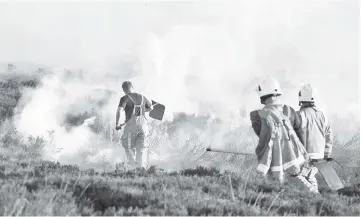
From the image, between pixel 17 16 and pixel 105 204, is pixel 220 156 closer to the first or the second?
pixel 17 16

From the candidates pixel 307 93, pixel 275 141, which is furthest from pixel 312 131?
pixel 275 141

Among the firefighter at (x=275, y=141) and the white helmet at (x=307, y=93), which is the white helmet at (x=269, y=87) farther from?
the white helmet at (x=307, y=93)

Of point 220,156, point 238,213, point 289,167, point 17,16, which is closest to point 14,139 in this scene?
point 17,16

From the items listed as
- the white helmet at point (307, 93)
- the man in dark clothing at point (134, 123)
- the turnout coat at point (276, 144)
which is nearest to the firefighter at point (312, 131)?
the white helmet at point (307, 93)

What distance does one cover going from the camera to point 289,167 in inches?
335

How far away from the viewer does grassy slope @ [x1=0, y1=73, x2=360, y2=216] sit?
5.88 meters

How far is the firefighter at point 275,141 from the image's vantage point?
8.43m

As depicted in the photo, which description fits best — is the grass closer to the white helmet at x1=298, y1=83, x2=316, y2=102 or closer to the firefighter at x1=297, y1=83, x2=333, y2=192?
the firefighter at x1=297, y1=83, x2=333, y2=192

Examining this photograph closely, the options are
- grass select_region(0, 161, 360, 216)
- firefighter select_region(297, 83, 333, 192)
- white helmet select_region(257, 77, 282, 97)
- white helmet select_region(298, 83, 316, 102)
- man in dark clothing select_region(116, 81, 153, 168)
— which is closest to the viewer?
grass select_region(0, 161, 360, 216)

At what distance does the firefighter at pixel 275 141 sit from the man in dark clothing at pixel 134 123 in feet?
11.8

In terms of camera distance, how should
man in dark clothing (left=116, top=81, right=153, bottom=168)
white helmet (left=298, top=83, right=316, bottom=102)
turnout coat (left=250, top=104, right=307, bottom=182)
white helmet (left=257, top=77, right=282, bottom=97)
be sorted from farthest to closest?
man in dark clothing (left=116, top=81, right=153, bottom=168) → white helmet (left=298, top=83, right=316, bottom=102) → white helmet (left=257, top=77, right=282, bottom=97) → turnout coat (left=250, top=104, right=307, bottom=182)

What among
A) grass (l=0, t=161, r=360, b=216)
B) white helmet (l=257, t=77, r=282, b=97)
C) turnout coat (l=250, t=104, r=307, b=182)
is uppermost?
white helmet (l=257, t=77, r=282, b=97)

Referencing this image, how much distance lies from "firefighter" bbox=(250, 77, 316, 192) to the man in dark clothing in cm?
360

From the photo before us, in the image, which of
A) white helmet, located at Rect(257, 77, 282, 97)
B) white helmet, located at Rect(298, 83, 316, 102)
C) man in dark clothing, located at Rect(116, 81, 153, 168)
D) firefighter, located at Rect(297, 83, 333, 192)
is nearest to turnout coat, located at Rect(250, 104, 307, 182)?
white helmet, located at Rect(257, 77, 282, 97)
